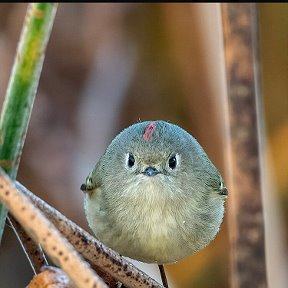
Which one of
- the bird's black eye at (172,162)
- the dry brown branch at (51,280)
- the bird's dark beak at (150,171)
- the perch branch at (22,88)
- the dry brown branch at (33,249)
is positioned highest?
the perch branch at (22,88)

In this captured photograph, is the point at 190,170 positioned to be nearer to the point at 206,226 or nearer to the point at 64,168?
the point at 206,226

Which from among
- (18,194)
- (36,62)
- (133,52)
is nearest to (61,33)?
(133,52)

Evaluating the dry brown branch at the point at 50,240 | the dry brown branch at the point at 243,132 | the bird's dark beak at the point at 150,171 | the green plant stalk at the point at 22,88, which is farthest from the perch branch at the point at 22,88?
the bird's dark beak at the point at 150,171

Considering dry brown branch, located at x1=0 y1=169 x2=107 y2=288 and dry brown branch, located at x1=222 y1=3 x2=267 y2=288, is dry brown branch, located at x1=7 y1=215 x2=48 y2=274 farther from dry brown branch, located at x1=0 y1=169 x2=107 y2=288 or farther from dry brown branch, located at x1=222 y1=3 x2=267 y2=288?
dry brown branch, located at x1=222 y1=3 x2=267 y2=288

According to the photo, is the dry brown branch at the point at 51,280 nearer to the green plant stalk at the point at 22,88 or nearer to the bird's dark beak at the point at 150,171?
the green plant stalk at the point at 22,88

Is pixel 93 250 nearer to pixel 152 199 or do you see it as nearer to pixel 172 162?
pixel 152 199

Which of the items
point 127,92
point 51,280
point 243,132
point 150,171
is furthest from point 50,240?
point 127,92
